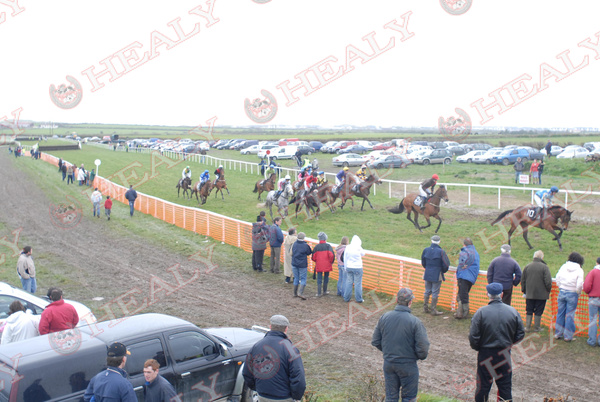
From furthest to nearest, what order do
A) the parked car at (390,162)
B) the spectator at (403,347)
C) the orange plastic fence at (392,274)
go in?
the parked car at (390,162) → the orange plastic fence at (392,274) → the spectator at (403,347)

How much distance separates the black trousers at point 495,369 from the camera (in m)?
5.56

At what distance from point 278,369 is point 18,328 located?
161 inches

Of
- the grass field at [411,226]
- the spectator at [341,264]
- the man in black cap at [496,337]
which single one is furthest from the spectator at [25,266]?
the man in black cap at [496,337]

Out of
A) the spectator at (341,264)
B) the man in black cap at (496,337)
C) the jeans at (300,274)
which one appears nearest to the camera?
the man in black cap at (496,337)

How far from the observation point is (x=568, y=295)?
8.16m

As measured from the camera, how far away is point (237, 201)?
81.0 ft

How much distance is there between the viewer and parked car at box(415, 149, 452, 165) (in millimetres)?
38406

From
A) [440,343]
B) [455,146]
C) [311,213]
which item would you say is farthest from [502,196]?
[455,146]

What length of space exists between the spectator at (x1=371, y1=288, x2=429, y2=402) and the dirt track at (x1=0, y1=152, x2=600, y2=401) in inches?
67.8

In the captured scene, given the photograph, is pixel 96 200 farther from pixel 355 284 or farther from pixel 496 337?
pixel 496 337

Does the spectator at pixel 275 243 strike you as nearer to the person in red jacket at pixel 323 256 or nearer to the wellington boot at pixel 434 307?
the person in red jacket at pixel 323 256

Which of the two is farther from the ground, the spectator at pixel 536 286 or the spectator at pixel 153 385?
the spectator at pixel 153 385

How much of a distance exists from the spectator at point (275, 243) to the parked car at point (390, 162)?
24385 mm

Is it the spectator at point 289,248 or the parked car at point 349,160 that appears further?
the parked car at point 349,160
